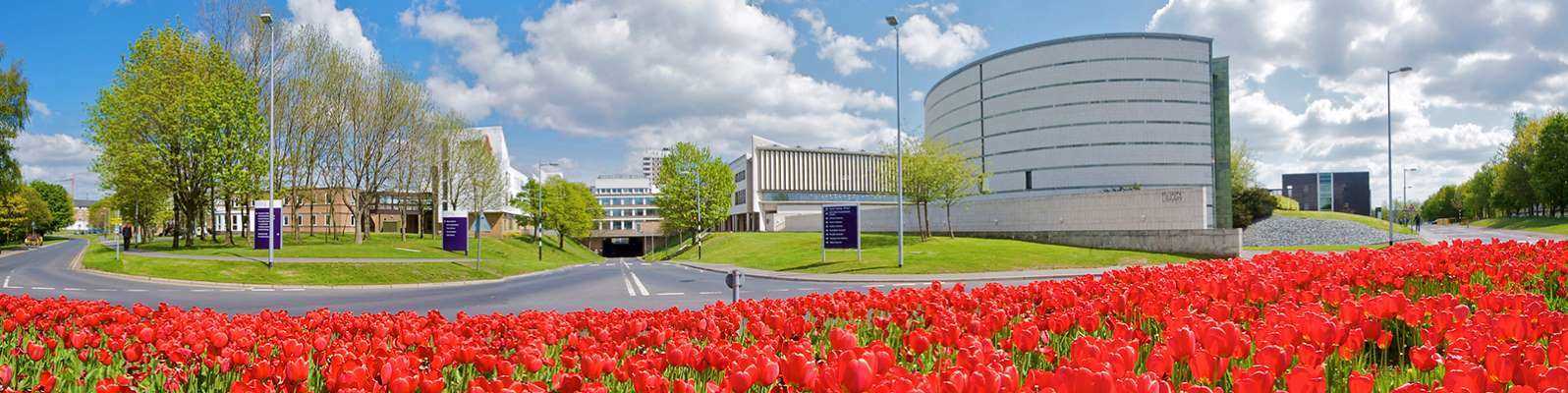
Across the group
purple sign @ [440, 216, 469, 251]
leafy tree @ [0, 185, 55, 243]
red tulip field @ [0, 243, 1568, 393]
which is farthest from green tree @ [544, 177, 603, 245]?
red tulip field @ [0, 243, 1568, 393]

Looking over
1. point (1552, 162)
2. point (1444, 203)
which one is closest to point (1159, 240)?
point (1552, 162)

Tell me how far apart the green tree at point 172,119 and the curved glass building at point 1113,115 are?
56.1 m

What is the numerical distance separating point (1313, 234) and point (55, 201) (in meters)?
144

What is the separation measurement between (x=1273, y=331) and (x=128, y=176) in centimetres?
4694

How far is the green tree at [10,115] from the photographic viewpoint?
46.6m

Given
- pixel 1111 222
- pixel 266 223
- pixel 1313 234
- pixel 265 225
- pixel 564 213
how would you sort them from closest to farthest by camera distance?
pixel 266 223 < pixel 265 225 < pixel 1111 222 < pixel 1313 234 < pixel 564 213

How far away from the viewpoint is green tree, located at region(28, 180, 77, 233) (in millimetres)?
93750

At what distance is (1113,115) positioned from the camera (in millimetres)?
75250

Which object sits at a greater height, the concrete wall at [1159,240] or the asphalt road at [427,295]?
the concrete wall at [1159,240]

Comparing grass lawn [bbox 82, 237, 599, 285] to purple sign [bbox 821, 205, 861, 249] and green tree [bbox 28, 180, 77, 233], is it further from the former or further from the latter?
green tree [bbox 28, 180, 77, 233]

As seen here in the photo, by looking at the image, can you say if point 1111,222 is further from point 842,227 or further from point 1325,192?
point 1325,192

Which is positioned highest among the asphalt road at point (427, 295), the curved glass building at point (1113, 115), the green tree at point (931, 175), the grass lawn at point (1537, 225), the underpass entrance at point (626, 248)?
the curved glass building at point (1113, 115)

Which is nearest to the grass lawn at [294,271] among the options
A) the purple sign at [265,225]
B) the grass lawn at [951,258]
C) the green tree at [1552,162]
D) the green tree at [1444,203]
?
the purple sign at [265,225]

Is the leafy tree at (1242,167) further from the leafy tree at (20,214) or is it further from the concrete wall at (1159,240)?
the leafy tree at (20,214)
